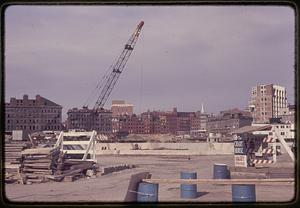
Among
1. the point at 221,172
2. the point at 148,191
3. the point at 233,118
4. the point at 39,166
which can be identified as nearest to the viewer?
the point at 148,191

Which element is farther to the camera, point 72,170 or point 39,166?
point 72,170

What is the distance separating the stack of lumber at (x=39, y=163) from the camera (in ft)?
37.0

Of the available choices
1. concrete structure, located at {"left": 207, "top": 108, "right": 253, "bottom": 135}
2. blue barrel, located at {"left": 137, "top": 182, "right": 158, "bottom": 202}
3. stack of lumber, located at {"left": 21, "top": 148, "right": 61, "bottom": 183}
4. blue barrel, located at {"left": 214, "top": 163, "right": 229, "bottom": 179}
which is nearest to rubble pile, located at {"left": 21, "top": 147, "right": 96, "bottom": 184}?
stack of lumber, located at {"left": 21, "top": 148, "right": 61, "bottom": 183}

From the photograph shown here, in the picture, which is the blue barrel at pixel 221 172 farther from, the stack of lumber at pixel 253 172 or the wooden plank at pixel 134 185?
the wooden plank at pixel 134 185

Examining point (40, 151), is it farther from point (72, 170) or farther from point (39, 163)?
point (72, 170)

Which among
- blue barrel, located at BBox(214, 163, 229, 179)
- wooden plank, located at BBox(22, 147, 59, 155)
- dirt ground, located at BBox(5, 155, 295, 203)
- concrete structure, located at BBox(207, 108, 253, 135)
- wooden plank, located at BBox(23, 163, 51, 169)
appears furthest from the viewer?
concrete structure, located at BBox(207, 108, 253, 135)

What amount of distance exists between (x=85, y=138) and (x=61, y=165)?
10.9 feet

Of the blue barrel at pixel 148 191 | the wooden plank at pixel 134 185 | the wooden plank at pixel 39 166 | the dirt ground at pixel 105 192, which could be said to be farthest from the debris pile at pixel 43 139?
the blue barrel at pixel 148 191

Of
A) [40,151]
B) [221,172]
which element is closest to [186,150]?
[40,151]

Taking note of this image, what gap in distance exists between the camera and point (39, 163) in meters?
11.9

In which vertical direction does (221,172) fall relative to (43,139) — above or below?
below

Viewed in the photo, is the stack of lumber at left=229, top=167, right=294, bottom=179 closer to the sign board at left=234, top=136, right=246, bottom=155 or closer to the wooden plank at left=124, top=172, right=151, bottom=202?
the sign board at left=234, top=136, right=246, bottom=155

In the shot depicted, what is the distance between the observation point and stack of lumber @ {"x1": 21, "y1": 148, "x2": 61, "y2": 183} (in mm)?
11289

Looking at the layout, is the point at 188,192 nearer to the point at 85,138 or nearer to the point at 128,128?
the point at 85,138
